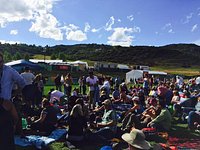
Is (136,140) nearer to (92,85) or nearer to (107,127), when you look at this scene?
(107,127)

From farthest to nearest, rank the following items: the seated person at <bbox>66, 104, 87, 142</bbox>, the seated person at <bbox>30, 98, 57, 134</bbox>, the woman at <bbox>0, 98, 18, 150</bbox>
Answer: the seated person at <bbox>30, 98, 57, 134</bbox>
the seated person at <bbox>66, 104, 87, 142</bbox>
the woman at <bbox>0, 98, 18, 150</bbox>

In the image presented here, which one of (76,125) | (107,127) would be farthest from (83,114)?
(76,125)

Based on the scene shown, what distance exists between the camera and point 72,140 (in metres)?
8.73

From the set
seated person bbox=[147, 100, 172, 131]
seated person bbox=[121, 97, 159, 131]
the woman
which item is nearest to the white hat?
the woman

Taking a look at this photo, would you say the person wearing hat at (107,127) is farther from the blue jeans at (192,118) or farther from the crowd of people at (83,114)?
the blue jeans at (192,118)

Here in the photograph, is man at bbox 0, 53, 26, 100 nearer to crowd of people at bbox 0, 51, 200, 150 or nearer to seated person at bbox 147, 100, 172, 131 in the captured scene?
crowd of people at bbox 0, 51, 200, 150

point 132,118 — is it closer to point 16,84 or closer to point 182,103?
point 182,103

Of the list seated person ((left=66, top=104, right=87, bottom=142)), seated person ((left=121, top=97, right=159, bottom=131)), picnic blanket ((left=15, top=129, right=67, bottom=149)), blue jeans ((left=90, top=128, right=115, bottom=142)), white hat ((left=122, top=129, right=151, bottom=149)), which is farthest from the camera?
seated person ((left=121, top=97, right=159, bottom=131))

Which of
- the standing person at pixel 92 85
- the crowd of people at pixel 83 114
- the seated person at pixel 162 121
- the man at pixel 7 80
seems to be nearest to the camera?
the crowd of people at pixel 83 114

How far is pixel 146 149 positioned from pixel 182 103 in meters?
10.0

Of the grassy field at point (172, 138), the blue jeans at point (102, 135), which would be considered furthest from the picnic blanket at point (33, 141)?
the blue jeans at point (102, 135)

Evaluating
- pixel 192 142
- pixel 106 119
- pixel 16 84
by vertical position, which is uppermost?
pixel 16 84

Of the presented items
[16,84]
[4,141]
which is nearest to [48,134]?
[16,84]

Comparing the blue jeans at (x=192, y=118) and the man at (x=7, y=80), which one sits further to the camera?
the blue jeans at (x=192, y=118)
